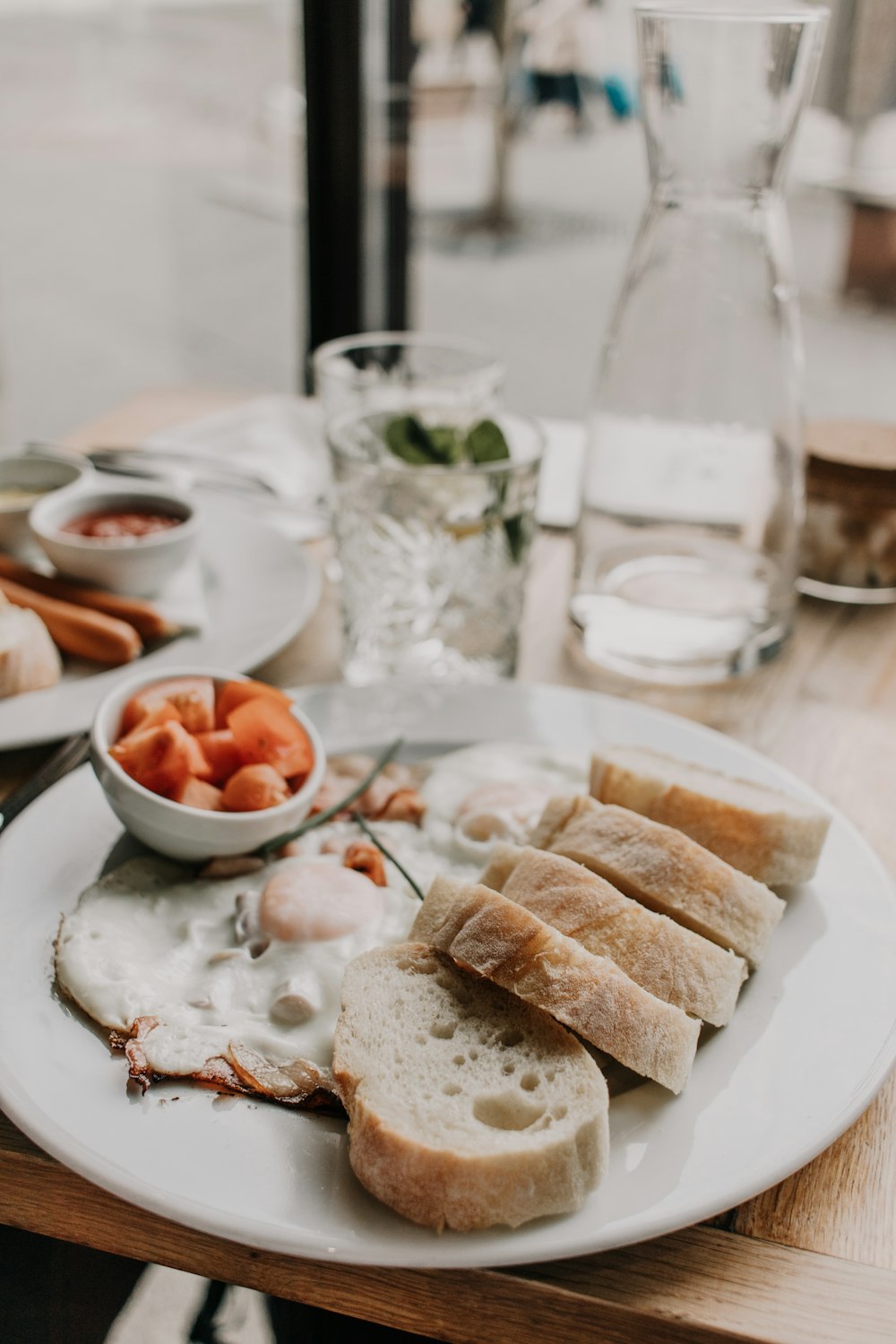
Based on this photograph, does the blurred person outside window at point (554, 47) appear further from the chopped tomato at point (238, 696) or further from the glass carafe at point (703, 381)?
the chopped tomato at point (238, 696)

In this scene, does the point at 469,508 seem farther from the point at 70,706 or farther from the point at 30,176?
the point at 30,176

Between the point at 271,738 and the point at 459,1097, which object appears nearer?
the point at 459,1097

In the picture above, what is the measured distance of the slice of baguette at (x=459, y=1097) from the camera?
29.2 inches

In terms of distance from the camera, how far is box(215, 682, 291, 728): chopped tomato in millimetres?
1183

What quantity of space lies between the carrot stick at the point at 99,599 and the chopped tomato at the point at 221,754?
1.35ft

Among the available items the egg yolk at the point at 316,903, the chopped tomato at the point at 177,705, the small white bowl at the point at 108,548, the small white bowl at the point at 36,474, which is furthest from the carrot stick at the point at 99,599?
the egg yolk at the point at 316,903

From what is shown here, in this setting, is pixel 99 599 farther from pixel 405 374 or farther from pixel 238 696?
pixel 405 374

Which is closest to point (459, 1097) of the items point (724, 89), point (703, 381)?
point (703, 381)

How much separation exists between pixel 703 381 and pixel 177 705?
757mm

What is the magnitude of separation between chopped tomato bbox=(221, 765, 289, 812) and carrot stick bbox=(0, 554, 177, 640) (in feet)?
1.50

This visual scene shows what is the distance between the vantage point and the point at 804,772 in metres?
1.38

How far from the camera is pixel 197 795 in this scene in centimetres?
108

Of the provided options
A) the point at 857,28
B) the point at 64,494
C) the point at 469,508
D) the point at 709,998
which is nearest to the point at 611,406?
the point at 469,508

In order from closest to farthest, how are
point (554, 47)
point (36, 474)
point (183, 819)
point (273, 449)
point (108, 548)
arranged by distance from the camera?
point (183, 819), point (108, 548), point (36, 474), point (273, 449), point (554, 47)
